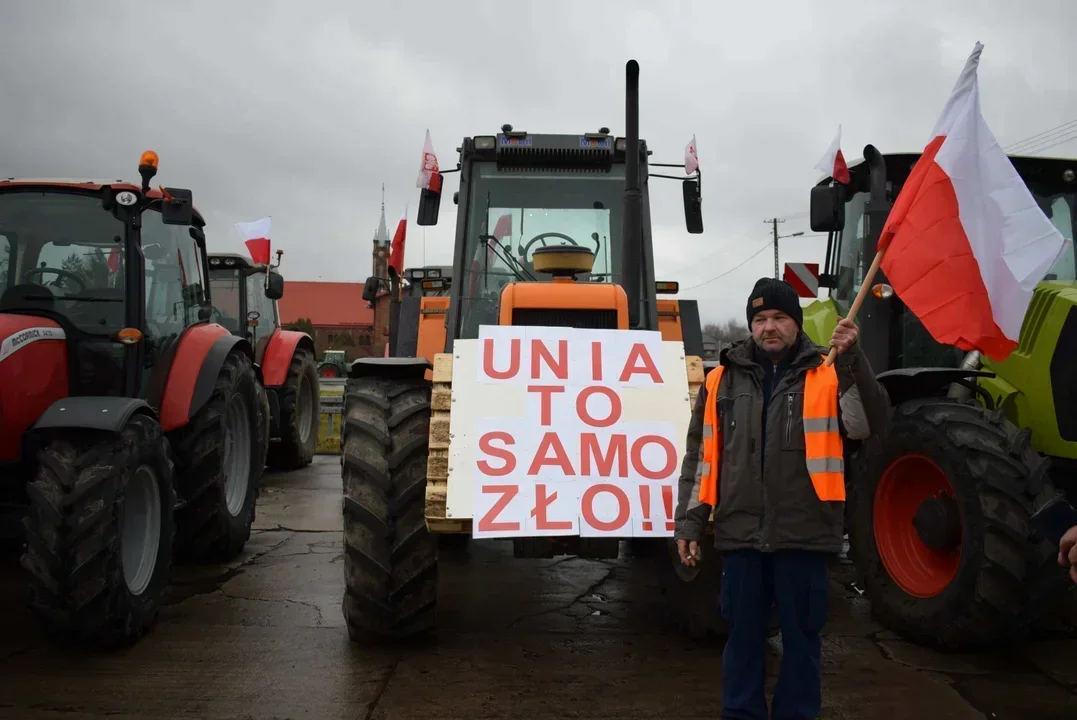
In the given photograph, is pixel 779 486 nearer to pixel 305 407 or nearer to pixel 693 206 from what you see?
pixel 693 206

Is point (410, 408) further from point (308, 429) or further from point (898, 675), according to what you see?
point (308, 429)

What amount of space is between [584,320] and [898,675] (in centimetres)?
235

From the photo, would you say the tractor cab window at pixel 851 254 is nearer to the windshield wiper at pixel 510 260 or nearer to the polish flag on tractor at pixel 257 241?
the windshield wiper at pixel 510 260

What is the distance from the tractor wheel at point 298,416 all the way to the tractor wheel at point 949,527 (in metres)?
7.63

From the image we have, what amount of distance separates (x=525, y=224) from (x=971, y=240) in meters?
3.25

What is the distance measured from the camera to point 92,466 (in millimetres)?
4320

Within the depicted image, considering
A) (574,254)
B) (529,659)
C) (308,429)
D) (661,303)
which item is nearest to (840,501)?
(529,659)

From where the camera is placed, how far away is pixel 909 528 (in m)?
4.89

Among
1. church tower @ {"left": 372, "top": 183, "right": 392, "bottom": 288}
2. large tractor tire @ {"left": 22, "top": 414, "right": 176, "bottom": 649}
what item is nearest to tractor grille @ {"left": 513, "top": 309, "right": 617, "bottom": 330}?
large tractor tire @ {"left": 22, "top": 414, "right": 176, "bottom": 649}

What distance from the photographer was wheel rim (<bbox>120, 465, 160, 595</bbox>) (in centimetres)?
468

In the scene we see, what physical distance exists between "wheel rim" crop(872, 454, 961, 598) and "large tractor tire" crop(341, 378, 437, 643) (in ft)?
8.05

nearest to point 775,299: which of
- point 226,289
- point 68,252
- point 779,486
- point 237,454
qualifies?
point 779,486

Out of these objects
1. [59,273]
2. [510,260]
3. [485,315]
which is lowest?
[485,315]

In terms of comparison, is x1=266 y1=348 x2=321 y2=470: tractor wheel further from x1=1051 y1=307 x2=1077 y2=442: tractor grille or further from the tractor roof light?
x1=1051 y1=307 x2=1077 y2=442: tractor grille
